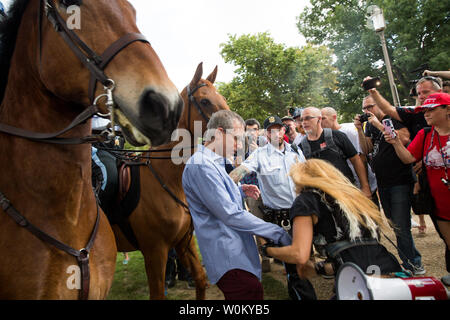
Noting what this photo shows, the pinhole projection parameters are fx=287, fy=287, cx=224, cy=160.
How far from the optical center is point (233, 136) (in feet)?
8.16

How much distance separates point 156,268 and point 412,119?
4.15 m

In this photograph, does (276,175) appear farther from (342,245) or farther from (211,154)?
(342,245)

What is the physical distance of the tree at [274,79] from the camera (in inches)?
862

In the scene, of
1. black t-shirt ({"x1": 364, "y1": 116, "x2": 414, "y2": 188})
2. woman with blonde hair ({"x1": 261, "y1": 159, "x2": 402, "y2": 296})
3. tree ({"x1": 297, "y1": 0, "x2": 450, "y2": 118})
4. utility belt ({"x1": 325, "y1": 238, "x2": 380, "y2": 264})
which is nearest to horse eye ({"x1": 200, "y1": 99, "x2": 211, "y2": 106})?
woman with blonde hair ({"x1": 261, "y1": 159, "x2": 402, "y2": 296})

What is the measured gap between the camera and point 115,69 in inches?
56.8

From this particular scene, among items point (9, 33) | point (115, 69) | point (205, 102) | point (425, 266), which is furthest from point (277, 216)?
point (9, 33)

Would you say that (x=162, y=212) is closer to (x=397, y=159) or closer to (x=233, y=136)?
(x=233, y=136)

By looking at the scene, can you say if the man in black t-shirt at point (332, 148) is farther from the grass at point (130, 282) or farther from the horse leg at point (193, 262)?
the grass at point (130, 282)

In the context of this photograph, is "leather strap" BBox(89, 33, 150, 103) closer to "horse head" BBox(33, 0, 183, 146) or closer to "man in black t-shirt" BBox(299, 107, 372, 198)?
"horse head" BBox(33, 0, 183, 146)

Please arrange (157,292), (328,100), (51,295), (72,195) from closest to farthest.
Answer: (51,295)
(72,195)
(157,292)
(328,100)

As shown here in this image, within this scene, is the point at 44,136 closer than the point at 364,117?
Yes

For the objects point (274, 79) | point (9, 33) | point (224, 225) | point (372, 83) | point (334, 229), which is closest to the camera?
point (9, 33)

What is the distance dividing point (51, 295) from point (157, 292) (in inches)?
66.6
